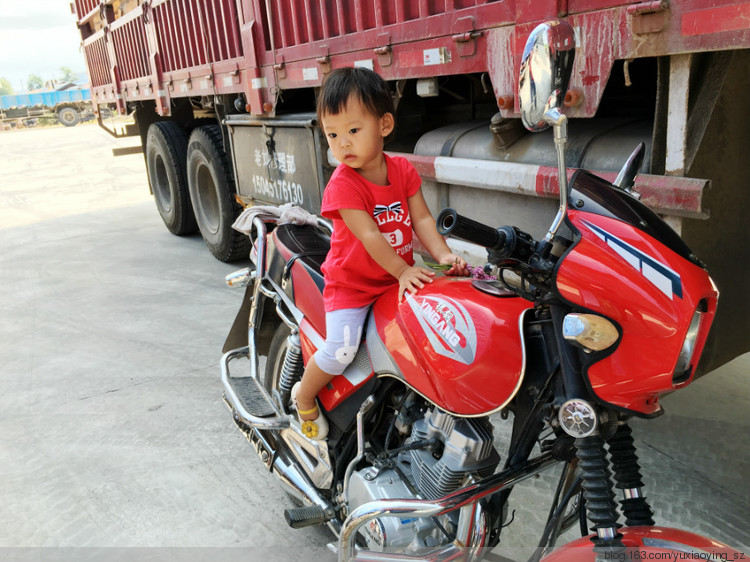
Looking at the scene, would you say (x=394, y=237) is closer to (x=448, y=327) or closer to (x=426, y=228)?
(x=426, y=228)

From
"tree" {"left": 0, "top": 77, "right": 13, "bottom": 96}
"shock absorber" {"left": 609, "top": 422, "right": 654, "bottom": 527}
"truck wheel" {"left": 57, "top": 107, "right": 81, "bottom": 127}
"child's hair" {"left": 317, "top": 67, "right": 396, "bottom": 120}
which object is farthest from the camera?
"tree" {"left": 0, "top": 77, "right": 13, "bottom": 96}

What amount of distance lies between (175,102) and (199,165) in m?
0.94

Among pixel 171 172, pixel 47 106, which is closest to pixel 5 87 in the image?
pixel 47 106

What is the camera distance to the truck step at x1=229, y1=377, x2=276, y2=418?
7.68ft

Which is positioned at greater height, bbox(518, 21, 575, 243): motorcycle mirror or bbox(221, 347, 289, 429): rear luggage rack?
bbox(518, 21, 575, 243): motorcycle mirror

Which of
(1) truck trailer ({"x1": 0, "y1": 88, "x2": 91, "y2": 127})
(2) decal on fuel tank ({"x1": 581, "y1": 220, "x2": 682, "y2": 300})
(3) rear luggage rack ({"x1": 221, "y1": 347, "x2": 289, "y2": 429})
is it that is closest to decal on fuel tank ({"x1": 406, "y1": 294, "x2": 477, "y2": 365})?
(2) decal on fuel tank ({"x1": 581, "y1": 220, "x2": 682, "y2": 300})

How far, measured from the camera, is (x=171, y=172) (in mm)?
6715

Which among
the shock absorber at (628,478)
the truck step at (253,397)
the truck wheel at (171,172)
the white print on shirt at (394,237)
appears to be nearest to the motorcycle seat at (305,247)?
the white print on shirt at (394,237)

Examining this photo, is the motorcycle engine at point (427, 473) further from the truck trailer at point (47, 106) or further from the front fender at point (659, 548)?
the truck trailer at point (47, 106)

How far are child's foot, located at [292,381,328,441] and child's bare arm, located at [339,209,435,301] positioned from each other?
0.57m

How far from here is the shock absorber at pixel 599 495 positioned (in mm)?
1197

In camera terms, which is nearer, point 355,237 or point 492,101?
point 355,237

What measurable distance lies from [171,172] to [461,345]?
19.1ft

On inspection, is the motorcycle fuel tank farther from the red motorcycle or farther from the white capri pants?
the white capri pants
